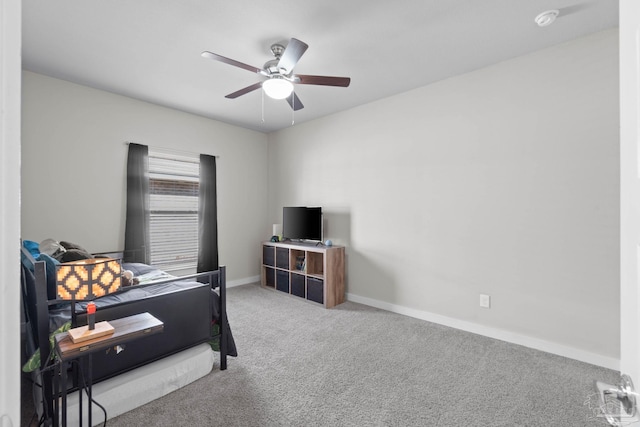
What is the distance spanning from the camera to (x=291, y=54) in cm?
223

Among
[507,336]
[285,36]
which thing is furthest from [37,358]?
[507,336]

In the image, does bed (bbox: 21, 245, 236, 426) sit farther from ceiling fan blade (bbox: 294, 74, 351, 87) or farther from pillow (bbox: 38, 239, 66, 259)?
ceiling fan blade (bbox: 294, 74, 351, 87)

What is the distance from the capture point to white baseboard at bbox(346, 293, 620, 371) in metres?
2.47

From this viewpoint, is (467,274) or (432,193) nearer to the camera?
(467,274)

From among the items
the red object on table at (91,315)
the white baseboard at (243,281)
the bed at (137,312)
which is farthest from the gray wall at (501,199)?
the red object on table at (91,315)

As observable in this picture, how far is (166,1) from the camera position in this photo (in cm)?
211

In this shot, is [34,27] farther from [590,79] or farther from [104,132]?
[590,79]

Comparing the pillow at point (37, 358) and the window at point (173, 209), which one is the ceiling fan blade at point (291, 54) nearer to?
the pillow at point (37, 358)

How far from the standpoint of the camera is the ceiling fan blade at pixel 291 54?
209cm

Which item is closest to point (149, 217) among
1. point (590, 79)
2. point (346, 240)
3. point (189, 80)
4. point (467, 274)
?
point (189, 80)

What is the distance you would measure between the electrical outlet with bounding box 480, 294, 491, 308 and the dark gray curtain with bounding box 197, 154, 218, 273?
11.7ft

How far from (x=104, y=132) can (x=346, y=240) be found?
3.35 meters

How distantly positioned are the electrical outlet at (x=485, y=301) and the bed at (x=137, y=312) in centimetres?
246
